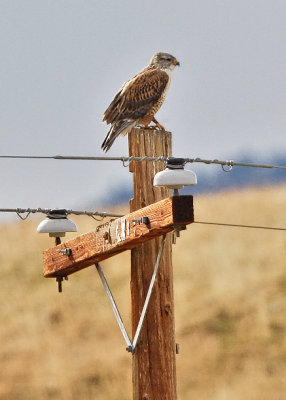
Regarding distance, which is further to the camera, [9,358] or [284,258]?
[284,258]

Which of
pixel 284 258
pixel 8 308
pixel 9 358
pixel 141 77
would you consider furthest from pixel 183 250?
pixel 141 77

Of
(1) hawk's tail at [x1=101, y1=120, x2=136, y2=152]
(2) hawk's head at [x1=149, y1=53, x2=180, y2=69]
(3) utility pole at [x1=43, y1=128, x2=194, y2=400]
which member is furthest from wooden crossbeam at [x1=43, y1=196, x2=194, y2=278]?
(2) hawk's head at [x1=149, y1=53, x2=180, y2=69]

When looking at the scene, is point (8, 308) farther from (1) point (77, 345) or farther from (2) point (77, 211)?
(2) point (77, 211)

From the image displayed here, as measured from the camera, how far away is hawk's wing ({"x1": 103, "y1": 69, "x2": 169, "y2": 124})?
43.3 ft

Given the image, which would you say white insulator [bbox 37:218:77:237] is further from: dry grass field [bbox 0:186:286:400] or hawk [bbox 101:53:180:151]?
dry grass field [bbox 0:186:286:400]

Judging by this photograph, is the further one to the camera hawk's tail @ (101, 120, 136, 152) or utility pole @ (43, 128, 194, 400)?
hawk's tail @ (101, 120, 136, 152)

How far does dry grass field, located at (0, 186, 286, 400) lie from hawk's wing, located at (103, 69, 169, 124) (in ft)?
42.1

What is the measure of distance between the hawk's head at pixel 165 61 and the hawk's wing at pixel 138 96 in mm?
247

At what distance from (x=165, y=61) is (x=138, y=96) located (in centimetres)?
123

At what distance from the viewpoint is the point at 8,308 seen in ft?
109

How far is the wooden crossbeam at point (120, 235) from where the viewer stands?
10.1 metres

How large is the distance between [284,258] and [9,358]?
875 cm

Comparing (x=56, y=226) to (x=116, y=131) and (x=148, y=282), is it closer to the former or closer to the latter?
(x=116, y=131)

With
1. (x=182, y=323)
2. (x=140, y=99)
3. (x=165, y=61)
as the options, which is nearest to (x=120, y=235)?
(x=140, y=99)
